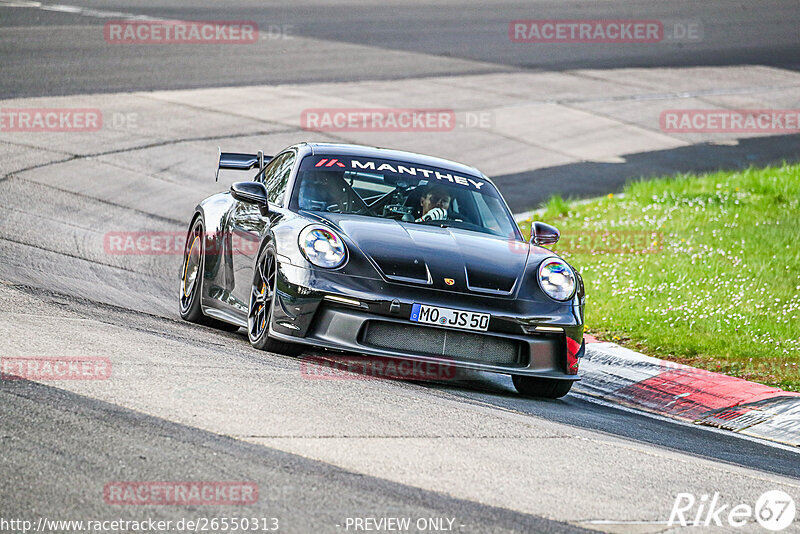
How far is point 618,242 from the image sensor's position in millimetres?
12711

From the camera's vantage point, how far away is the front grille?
6863 millimetres

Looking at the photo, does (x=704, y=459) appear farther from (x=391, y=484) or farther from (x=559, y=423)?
(x=391, y=484)

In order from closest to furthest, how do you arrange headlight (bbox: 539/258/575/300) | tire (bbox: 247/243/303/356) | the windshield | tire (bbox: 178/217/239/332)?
tire (bbox: 247/243/303/356) < headlight (bbox: 539/258/575/300) < the windshield < tire (bbox: 178/217/239/332)

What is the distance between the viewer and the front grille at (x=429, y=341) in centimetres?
686

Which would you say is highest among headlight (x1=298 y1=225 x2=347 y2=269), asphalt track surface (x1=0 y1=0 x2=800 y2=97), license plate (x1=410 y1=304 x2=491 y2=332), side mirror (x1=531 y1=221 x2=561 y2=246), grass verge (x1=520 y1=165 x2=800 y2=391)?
asphalt track surface (x1=0 y1=0 x2=800 y2=97)

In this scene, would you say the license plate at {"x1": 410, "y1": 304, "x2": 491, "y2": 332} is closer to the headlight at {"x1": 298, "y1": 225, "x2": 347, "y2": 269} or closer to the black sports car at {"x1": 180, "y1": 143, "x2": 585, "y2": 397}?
the black sports car at {"x1": 180, "y1": 143, "x2": 585, "y2": 397}

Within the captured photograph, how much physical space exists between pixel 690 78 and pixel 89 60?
12.2 metres

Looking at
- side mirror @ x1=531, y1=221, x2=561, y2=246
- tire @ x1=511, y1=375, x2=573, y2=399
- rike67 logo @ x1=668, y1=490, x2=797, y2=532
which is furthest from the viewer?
side mirror @ x1=531, y1=221, x2=561, y2=246

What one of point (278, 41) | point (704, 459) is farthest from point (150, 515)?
point (278, 41)

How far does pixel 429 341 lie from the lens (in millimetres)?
6895

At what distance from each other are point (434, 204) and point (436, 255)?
109 cm

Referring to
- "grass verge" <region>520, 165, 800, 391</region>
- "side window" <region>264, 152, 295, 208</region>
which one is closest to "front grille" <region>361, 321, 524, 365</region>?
"side window" <region>264, 152, 295, 208</region>

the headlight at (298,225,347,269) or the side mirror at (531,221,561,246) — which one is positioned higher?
the headlight at (298,225,347,269)

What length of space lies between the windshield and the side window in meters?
0.18
